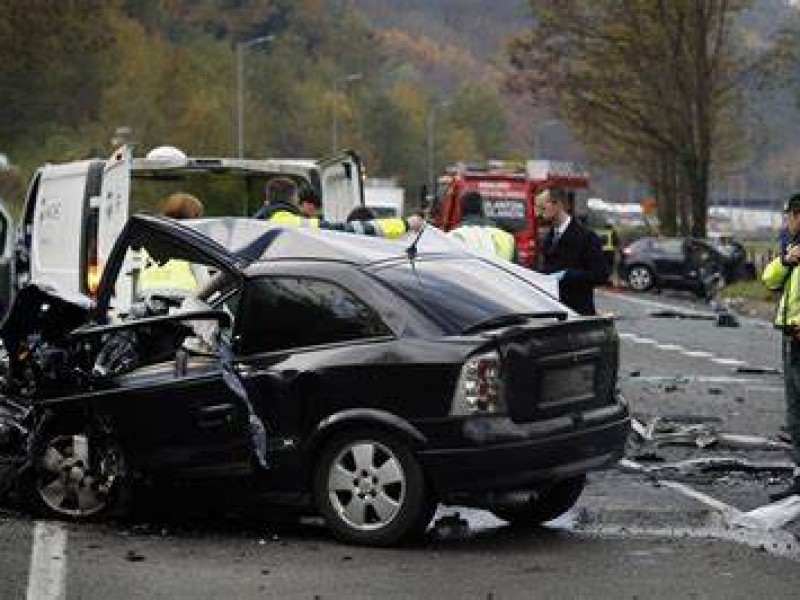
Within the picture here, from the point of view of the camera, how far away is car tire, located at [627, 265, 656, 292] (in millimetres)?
45344

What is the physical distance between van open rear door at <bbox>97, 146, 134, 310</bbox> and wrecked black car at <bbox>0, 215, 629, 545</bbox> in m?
2.88

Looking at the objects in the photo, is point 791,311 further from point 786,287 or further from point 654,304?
point 654,304

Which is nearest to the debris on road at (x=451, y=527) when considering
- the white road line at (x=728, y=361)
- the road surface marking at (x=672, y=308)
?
the white road line at (x=728, y=361)

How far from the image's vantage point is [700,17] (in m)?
51.9

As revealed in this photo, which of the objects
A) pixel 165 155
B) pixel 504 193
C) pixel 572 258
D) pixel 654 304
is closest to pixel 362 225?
pixel 572 258

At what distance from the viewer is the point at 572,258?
1245 centimetres

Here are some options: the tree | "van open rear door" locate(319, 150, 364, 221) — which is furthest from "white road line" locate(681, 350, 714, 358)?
the tree

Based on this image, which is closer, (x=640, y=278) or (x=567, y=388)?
(x=567, y=388)

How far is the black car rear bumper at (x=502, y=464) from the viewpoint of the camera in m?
8.50

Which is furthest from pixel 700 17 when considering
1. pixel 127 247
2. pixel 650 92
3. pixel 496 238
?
pixel 127 247

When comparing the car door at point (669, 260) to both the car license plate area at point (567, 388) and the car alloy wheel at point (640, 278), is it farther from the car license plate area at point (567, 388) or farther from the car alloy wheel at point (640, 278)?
the car license plate area at point (567, 388)

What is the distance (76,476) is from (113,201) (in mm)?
3892

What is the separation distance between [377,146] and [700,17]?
70167 mm

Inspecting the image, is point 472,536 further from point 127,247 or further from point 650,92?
point 650,92
